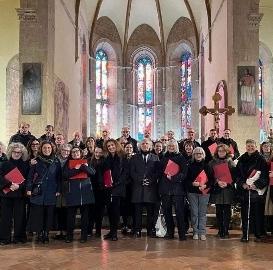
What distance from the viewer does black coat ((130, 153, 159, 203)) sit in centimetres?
873

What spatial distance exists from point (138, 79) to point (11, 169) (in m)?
20.3

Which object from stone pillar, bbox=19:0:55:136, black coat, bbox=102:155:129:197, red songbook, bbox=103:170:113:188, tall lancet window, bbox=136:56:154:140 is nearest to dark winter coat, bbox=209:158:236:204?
black coat, bbox=102:155:129:197

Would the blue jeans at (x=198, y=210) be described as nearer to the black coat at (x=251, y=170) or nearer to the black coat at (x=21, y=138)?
the black coat at (x=251, y=170)

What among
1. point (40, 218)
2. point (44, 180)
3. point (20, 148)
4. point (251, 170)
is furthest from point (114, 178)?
point (251, 170)

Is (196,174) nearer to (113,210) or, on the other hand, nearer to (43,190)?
(113,210)

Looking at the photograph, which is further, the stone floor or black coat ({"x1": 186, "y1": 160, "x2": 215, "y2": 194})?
black coat ({"x1": 186, "y1": 160, "x2": 215, "y2": 194})

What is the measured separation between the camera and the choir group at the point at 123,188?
834 centimetres

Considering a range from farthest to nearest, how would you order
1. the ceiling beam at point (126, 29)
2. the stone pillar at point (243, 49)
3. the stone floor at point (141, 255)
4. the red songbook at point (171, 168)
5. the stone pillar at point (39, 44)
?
the ceiling beam at point (126, 29) < the stone pillar at point (243, 49) < the stone pillar at point (39, 44) < the red songbook at point (171, 168) < the stone floor at point (141, 255)

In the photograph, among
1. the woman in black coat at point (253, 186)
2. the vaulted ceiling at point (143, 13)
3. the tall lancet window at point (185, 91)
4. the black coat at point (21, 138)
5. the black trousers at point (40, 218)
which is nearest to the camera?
the black trousers at point (40, 218)

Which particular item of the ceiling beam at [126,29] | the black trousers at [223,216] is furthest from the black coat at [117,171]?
the ceiling beam at [126,29]

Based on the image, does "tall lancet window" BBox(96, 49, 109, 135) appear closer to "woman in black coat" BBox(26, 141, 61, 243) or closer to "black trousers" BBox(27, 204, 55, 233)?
"woman in black coat" BBox(26, 141, 61, 243)

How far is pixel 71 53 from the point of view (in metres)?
19.1

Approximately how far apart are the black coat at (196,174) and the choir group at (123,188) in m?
0.02

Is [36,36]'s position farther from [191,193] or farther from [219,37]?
[191,193]
